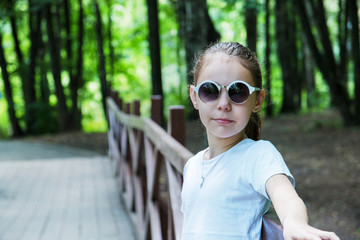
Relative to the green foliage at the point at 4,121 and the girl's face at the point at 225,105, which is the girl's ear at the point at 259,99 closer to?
the girl's face at the point at 225,105

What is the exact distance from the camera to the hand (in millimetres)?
1005

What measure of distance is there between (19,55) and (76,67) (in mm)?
2098

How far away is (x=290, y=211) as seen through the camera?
1208 mm

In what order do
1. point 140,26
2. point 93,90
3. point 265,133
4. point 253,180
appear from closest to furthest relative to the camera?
1. point 253,180
2. point 265,133
3. point 140,26
4. point 93,90

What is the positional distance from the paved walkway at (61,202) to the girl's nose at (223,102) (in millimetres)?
3276

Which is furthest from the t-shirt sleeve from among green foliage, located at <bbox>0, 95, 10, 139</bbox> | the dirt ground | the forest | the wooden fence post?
green foliage, located at <bbox>0, 95, 10, 139</bbox>

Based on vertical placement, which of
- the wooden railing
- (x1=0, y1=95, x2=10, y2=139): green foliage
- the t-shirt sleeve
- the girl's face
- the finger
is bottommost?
(x1=0, y1=95, x2=10, y2=139): green foliage

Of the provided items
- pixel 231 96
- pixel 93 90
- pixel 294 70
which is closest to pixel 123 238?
pixel 231 96

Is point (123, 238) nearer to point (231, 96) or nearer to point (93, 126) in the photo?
point (231, 96)

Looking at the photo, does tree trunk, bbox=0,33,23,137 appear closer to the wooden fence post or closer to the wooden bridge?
the wooden bridge

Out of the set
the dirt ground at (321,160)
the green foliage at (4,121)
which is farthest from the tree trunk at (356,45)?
the green foliage at (4,121)

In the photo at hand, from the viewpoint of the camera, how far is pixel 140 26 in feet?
73.1

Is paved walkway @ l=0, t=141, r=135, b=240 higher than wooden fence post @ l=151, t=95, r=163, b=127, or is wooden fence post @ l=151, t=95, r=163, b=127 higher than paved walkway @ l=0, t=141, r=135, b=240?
wooden fence post @ l=151, t=95, r=163, b=127

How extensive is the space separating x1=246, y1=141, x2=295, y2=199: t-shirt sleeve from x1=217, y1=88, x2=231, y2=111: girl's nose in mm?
160
